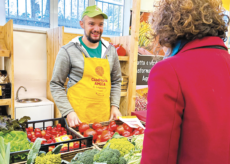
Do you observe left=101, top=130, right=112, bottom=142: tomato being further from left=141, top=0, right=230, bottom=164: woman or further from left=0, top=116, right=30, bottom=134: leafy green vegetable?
left=141, top=0, right=230, bottom=164: woman

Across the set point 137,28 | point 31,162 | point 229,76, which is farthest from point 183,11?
point 137,28

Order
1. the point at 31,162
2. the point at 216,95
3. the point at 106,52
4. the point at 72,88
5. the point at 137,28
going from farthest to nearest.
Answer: the point at 137,28
the point at 106,52
the point at 72,88
the point at 31,162
the point at 216,95

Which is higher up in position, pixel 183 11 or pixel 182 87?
pixel 183 11

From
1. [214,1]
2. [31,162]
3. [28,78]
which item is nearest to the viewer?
[214,1]

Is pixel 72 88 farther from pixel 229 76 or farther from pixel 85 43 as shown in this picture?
pixel 229 76

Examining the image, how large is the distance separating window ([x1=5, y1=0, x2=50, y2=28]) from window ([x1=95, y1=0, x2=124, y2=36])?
1.23 meters

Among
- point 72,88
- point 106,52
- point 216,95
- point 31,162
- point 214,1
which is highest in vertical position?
point 214,1

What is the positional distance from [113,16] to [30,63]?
79.3 inches

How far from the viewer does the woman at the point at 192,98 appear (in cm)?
68

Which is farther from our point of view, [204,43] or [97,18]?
[97,18]

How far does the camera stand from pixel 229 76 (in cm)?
70

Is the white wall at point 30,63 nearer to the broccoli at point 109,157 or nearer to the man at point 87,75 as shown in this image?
the man at point 87,75

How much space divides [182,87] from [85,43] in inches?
64.8

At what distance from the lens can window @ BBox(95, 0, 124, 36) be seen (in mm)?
4465
